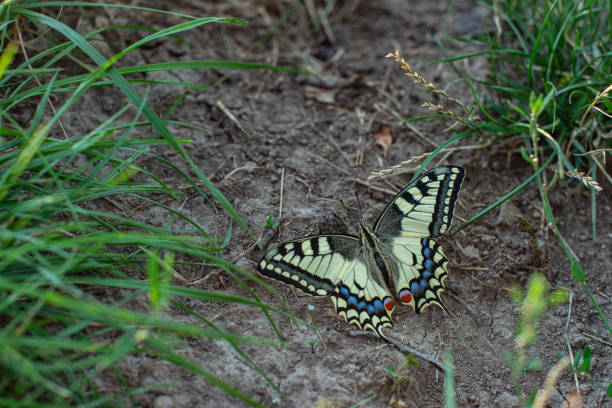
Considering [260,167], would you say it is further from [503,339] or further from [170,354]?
[503,339]

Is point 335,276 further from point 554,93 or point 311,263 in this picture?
point 554,93

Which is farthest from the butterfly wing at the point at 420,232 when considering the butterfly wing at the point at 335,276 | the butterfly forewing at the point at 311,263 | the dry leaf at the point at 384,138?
the dry leaf at the point at 384,138

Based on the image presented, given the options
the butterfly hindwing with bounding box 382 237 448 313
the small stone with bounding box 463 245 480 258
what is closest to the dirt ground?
the small stone with bounding box 463 245 480 258

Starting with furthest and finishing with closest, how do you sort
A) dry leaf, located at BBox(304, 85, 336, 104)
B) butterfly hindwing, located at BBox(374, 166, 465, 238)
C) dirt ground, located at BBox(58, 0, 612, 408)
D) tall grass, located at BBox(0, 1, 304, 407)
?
dry leaf, located at BBox(304, 85, 336, 104), butterfly hindwing, located at BBox(374, 166, 465, 238), dirt ground, located at BBox(58, 0, 612, 408), tall grass, located at BBox(0, 1, 304, 407)

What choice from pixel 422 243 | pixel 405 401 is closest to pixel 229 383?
pixel 405 401

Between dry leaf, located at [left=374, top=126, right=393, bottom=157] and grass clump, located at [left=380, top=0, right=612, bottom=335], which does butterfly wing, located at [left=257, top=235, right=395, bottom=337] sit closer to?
grass clump, located at [left=380, top=0, right=612, bottom=335]

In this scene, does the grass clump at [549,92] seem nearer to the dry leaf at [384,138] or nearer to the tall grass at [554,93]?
the tall grass at [554,93]

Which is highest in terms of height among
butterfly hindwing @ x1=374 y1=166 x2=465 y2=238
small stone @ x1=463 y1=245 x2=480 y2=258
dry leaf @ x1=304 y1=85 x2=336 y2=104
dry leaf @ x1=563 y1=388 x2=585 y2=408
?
dry leaf @ x1=304 y1=85 x2=336 y2=104
